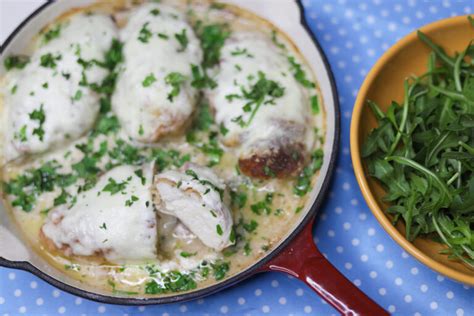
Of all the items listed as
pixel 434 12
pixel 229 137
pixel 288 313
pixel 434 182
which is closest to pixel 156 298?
pixel 288 313

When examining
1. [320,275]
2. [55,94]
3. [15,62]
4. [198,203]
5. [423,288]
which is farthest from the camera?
[15,62]

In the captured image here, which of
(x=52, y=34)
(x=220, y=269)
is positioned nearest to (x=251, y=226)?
(x=220, y=269)

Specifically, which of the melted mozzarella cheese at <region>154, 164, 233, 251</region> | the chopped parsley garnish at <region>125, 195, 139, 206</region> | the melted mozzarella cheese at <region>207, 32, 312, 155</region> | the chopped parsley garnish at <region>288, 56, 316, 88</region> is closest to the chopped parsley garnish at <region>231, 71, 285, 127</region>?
the melted mozzarella cheese at <region>207, 32, 312, 155</region>

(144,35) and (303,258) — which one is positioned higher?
(144,35)

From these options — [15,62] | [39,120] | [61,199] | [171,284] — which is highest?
[15,62]

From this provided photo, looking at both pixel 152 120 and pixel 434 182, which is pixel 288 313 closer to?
pixel 434 182

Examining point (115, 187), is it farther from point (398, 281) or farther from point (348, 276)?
point (398, 281)
